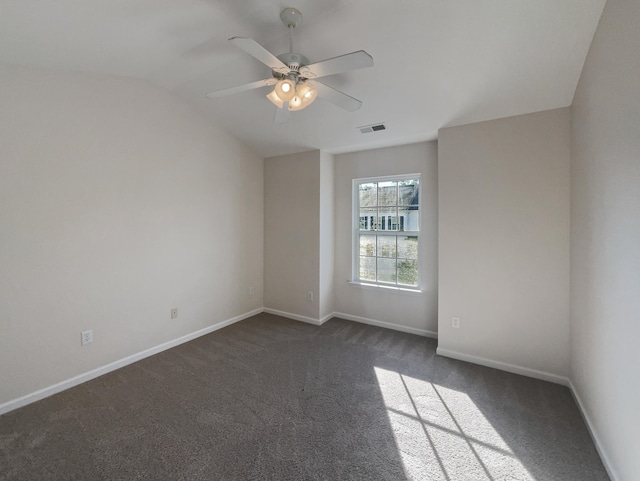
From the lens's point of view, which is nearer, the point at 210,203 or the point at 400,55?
the point at 400,55

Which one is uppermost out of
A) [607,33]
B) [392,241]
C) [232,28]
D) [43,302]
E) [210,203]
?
[232,28]

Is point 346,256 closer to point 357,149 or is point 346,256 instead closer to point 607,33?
point 357,149

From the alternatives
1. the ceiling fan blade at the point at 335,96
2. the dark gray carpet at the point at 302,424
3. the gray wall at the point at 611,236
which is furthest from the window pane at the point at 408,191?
the dark gray carpet at the point at 302,424

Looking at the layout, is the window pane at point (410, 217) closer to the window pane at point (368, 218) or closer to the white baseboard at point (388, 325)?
the window pane at point (368, 218)

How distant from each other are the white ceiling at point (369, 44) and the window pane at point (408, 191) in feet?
2.78

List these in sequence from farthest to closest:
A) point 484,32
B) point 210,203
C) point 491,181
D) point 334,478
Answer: point 210,203
point 491,181
point 484,32
point 334,478

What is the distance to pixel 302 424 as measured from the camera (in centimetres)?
196

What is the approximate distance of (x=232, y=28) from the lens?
2.05 metres

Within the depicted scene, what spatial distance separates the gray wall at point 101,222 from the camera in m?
2.14

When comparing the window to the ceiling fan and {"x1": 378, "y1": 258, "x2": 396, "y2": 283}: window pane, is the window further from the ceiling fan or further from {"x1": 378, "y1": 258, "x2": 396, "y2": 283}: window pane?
the ceiling fan

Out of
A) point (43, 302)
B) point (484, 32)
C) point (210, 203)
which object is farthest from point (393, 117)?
point (43, 302)

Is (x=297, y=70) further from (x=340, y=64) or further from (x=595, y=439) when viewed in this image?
(x=595, y=439)

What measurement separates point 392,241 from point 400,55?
220 centimetres

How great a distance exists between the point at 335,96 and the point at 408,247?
2255mm
